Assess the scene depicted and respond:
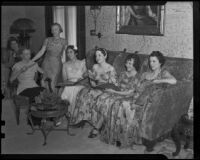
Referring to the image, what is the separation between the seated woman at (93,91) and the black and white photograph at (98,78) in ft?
0.05

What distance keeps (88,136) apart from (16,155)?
44.3 inches

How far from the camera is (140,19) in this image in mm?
5871

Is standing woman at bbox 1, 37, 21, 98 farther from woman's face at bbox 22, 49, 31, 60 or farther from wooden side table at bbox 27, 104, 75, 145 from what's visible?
wooden side table at bbox 27, 104, 75, 145

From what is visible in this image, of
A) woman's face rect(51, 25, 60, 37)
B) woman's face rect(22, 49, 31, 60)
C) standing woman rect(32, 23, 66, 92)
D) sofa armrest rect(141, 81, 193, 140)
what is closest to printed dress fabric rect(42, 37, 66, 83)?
standing woman rect(32, 23, 66, 92)

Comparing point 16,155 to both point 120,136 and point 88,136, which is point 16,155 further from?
point 120,136

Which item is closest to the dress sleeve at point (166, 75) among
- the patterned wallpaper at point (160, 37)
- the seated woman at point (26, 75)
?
the patterned wallpaper at point (160, 37)

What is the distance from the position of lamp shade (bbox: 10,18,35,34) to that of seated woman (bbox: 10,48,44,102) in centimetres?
30

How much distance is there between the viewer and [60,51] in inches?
233

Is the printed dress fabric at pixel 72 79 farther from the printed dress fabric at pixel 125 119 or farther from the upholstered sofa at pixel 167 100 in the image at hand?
the printed dress fabric at pixel 125 119

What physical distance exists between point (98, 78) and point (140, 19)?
110cm

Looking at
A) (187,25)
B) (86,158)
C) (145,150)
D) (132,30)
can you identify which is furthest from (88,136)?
(187,25)

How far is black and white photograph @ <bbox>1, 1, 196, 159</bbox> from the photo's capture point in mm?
5742

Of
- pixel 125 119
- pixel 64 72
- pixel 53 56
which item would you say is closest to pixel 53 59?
pixel 53 56

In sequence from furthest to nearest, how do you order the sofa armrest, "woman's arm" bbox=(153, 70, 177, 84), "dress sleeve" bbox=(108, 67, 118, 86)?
"dress sleeve" bbox=(108, 67, 118, 86) < "woman's arm" bbox=(153, 70, 177, 84) < the sofa armrest
